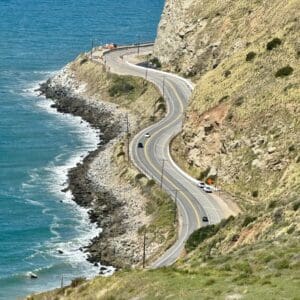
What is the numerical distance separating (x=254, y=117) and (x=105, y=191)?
20.3 metres

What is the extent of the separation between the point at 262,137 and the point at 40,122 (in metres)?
54.0

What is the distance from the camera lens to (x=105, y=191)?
97688mm

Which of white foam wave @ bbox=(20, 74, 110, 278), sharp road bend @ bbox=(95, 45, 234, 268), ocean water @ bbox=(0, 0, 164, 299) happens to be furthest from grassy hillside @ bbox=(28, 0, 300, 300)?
ocean water @ bbox=(0, 0, 164, 299)

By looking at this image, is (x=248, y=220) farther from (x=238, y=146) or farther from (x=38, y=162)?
(x=38, y=162)

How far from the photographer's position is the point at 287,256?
136 ft

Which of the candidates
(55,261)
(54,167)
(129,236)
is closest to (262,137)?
(129,236)

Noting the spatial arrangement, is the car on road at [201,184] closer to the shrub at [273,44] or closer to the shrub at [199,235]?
the shrub at [199,235]

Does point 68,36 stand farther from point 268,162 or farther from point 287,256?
point 287,256

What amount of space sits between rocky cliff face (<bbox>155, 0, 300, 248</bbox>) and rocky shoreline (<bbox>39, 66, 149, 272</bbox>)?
29.8 feet

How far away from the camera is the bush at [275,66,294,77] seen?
92.5 m

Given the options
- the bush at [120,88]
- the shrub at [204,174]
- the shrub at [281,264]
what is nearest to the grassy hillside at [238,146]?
the shrub at [281,264]

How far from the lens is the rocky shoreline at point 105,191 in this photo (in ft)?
268

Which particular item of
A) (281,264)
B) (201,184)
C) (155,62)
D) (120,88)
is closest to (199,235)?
(201,184)

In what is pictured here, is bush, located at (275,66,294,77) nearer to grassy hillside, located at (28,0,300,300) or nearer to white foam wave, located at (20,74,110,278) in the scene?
grassy hillside, located at (28,0,300,300)
